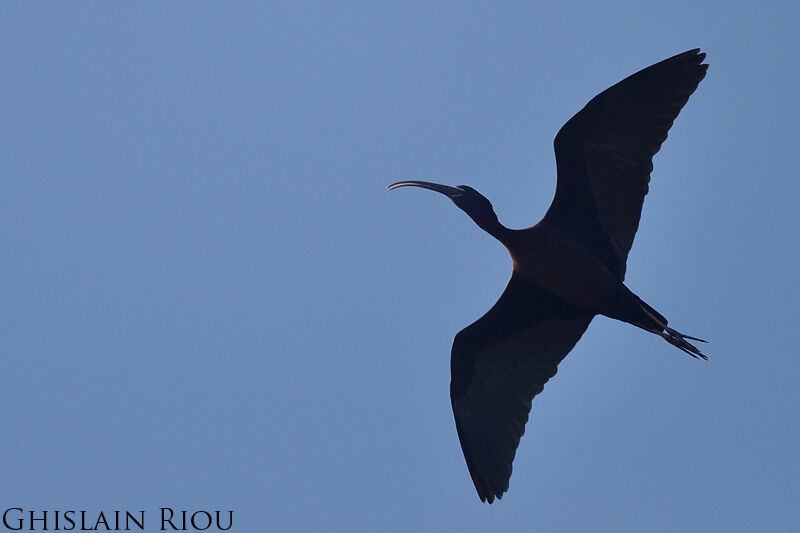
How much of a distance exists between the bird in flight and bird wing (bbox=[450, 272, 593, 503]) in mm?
12

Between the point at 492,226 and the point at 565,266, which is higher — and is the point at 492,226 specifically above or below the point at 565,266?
above

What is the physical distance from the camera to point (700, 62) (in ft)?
44.9

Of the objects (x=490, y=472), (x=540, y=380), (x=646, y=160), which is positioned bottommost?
(x=490, y=472)

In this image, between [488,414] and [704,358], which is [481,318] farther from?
[704,358]

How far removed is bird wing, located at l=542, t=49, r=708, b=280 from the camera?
45.3 ft

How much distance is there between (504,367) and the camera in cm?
1543

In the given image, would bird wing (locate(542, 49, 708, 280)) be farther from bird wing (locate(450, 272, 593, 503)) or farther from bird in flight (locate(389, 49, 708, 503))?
bird wing (locate(450, 272, 593, 503))

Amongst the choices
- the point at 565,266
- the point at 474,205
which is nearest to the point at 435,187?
the point at 474,205

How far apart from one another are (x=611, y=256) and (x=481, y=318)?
5.99 ft

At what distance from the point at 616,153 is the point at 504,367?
3085 mm

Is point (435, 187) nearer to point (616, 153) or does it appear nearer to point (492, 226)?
point (492, 226)

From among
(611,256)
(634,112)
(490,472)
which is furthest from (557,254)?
(490,472)

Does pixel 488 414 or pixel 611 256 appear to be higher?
pixel 611 256

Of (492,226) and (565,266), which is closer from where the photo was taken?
(565,266)
